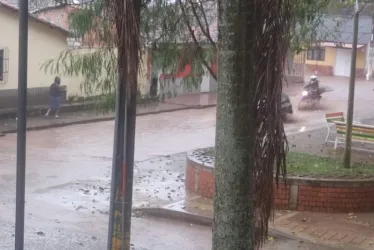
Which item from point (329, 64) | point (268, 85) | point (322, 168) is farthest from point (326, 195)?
point (329, 64)

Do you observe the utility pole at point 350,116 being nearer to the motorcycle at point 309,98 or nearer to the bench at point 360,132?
the bench at point 360,132

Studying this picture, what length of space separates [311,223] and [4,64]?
16.0 metres

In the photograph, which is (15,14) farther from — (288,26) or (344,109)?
(288,26)

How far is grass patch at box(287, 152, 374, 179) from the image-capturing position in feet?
36.3

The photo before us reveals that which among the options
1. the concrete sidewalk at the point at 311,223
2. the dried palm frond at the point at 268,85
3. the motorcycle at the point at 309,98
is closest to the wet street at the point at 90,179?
the concrete sidewalk at the point at 311,223

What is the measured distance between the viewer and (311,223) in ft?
33.3

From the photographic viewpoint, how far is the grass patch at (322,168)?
11.1 m

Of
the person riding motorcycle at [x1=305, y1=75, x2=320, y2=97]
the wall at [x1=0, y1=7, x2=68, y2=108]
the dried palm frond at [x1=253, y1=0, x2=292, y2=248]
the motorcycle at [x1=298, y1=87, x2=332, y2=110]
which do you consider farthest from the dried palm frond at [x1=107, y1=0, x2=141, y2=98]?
the person riding motorcycle at [x1=305, y1=75, x2=320, y2=97]

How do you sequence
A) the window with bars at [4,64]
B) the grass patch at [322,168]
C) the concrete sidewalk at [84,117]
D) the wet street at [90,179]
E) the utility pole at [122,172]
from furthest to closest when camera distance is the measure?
the window with bars at [4,64] → the concrete sidewalk at [84,117] → the grass patch at [322,168] → the wet street at [90,179] → the utility pole at [122,172]

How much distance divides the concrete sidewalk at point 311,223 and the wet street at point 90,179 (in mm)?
263

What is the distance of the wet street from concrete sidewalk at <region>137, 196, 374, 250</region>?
263 mm

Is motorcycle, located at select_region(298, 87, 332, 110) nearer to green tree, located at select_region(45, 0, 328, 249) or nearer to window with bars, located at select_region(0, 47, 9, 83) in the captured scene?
window with bars, located at select_region(0, 47, 9, 83)

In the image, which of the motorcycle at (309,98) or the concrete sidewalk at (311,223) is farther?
the motorcycle at (309,98)

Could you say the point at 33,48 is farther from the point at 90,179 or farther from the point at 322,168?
the point at 322,168
